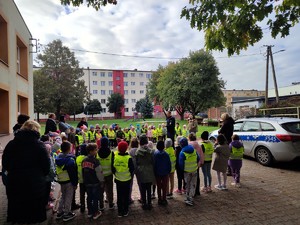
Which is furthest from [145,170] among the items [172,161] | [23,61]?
[23,61]

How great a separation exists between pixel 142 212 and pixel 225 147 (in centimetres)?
265

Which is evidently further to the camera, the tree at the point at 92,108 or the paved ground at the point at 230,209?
the tree at the point at 92,108

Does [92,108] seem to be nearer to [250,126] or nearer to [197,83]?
[197,83]

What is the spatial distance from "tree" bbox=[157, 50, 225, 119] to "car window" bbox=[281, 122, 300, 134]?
30.0 meters

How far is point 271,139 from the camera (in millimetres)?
7445

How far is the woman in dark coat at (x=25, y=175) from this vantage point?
318cm

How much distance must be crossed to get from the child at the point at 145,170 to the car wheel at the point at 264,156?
500 cm

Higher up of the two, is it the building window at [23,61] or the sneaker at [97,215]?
the building window at [23,61]

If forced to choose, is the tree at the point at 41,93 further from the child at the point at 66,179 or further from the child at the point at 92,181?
the child at the point at 92,181

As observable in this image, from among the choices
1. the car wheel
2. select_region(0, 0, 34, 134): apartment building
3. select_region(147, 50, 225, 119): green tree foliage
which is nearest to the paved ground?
the car wheel

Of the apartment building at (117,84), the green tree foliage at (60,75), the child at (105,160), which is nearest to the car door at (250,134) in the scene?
the child at (105,160)

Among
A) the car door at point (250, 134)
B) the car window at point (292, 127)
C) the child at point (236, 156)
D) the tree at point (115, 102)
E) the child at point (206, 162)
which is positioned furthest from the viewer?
the tree at point (115, 102)

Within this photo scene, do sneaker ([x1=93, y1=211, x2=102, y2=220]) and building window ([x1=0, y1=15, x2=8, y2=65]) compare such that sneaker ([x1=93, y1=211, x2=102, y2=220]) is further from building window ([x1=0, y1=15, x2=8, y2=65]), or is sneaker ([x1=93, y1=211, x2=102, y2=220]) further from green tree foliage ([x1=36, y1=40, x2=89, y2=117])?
green tree foliage ([x1=36, y1=40, x2=89, y2=117])

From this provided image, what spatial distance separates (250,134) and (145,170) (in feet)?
17.9
